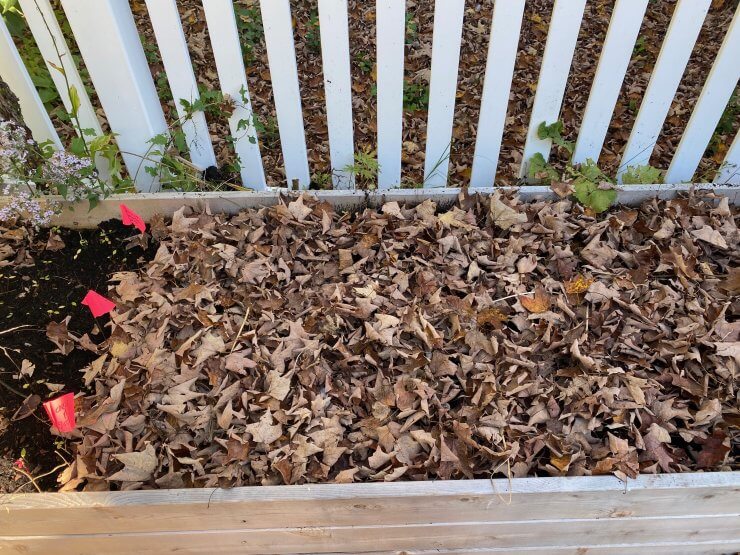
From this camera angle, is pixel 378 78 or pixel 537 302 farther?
pixel 378 78

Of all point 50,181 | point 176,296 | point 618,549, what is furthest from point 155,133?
point 618,549

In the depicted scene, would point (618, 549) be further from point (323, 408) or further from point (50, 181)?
point (50, 181)

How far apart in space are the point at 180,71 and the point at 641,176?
189 centimetres

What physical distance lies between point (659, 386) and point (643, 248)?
1.91 feet

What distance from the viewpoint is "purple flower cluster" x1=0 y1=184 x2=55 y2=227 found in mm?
1953

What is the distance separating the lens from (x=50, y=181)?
2006mm

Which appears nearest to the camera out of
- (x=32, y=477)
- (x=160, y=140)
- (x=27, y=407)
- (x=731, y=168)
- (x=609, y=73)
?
(x=32, y=477)

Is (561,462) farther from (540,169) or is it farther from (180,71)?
(180,71)

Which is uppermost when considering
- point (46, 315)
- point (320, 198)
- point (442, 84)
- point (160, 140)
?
point (442, 84)

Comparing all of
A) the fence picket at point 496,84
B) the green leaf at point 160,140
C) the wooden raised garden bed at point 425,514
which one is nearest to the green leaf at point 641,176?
the fence picket at point 496,84

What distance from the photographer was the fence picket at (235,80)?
6.38 feet

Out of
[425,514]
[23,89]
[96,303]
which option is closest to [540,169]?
[425,514]

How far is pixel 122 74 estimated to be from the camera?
2.05 metres

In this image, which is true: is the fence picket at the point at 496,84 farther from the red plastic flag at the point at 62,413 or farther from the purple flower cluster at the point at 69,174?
the red plastic flag at the point at 62,413
